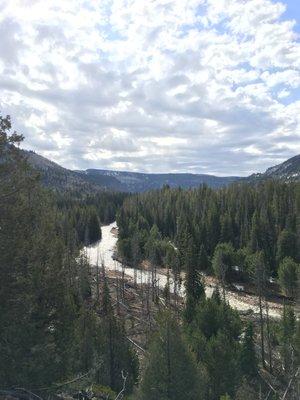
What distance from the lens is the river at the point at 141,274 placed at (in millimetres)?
83500

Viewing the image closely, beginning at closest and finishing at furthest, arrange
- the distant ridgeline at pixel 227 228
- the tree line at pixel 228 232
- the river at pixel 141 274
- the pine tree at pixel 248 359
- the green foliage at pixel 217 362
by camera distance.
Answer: the green foliage at pixel 217 362 < the pine tree at pixel 248 359 < the river at pixel 141 274 < the tree line at pixel 228 232 < the distant ridgeline at pixel 227 228

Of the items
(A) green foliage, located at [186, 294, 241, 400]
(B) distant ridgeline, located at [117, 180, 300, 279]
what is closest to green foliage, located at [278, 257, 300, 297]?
(B) distant ridgeline, located at [117, 180, 300, 279]

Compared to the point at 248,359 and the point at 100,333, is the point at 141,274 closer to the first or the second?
the point at 248,359

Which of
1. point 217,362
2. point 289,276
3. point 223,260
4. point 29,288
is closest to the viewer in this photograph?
point 29,288

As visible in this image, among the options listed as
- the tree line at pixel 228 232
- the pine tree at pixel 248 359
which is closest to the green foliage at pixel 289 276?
the tree line at pixel 228 232

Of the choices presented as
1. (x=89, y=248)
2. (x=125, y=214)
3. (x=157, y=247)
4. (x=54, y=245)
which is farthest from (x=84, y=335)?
(x=125, y=214)

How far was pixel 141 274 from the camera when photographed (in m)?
100

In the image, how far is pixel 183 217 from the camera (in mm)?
135625

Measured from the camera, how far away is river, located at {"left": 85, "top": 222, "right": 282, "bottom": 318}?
3287 inches

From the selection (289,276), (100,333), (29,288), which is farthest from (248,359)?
(289,276)

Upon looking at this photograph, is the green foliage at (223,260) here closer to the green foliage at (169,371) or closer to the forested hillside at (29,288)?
the green foliage at (169,371)

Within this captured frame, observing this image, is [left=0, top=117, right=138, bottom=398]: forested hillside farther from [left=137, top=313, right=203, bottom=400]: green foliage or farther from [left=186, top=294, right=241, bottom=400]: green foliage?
[left=186, top=294, right=241, bottom=400]: green foliage

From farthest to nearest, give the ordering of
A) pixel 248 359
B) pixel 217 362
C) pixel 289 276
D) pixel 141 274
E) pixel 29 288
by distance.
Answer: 1. pixel 141 274
2. pixel 289 276
3. pixel 248 359
4. pixel 217 362
5. pixel 29 288

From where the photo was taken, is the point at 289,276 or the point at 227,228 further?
the point at 227,228
